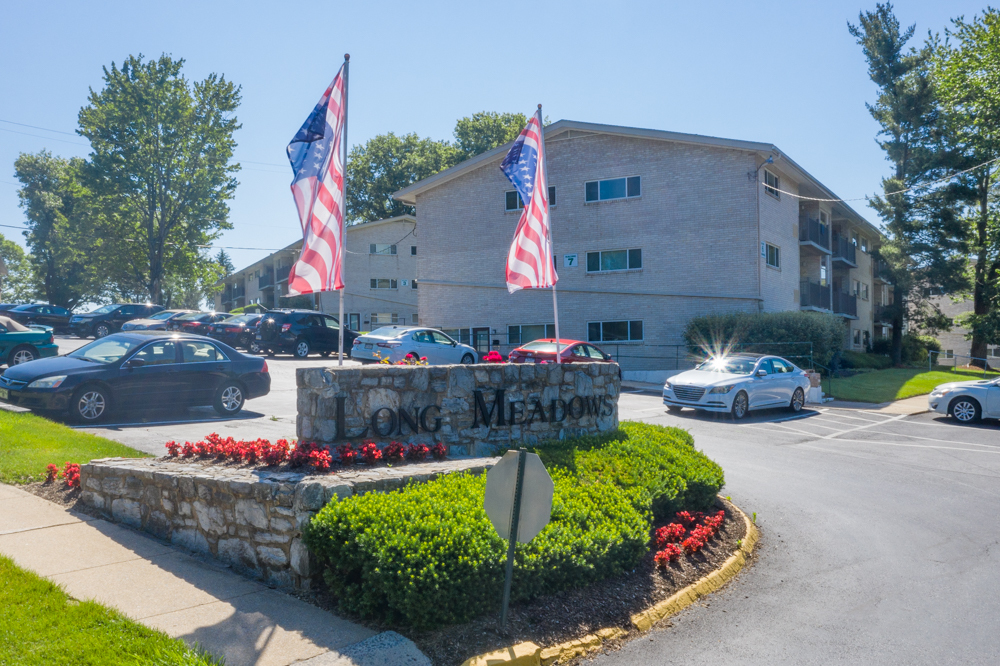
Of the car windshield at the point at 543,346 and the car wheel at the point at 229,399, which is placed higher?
the car windshield at the point at 543,346

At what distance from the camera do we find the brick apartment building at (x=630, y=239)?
26.8 m

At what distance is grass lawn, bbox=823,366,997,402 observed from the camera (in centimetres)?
2172

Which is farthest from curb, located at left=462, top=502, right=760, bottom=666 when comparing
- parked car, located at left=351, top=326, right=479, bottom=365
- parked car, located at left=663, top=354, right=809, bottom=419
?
parked car, located at left=351, top=326, right=479, bottom=365

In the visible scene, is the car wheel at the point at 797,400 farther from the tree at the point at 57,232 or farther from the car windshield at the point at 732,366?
the tree at the point at 57,232

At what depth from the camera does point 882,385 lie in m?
24.3

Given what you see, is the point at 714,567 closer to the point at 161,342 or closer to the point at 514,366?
the point at 514,366

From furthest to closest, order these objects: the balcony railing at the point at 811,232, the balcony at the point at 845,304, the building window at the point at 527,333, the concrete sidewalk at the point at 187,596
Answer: the balcony at the point at 845,304, the balcony railing at the point at 811,232, the building window at the point at 527,333, the concrete sidewalk at the point at 187,596

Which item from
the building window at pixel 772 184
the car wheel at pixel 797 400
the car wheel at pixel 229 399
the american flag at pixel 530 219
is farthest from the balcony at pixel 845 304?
the car wheel at pixel 229 399

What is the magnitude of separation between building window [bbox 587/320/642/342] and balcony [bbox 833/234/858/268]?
15526mm

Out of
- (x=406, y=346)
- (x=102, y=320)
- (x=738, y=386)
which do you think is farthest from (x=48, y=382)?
(x=102, y=320)

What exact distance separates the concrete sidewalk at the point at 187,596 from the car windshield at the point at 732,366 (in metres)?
14.0

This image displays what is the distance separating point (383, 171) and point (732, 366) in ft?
150

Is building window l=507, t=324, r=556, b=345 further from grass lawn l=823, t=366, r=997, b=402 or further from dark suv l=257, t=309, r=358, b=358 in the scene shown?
grass lawn l=823, t=366, r=997, b=402

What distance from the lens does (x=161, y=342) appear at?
41.5 feet
